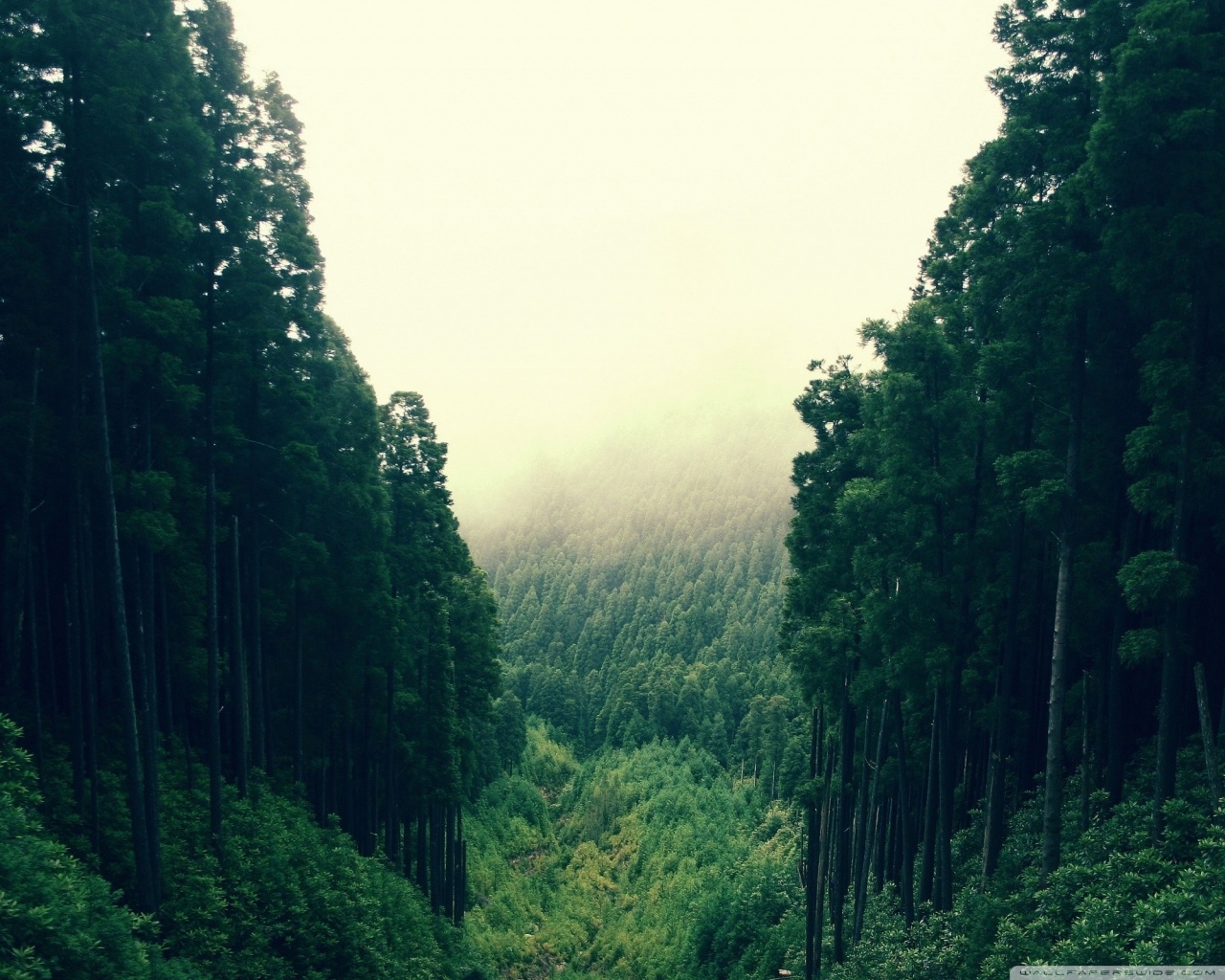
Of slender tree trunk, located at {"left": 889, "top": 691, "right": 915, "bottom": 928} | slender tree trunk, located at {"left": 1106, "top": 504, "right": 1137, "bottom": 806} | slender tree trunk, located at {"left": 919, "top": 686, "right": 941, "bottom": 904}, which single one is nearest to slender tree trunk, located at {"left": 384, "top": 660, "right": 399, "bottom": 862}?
slender tree trunk, located at {"left": 889, "top": 691, "right": 915, "bottom": 928}

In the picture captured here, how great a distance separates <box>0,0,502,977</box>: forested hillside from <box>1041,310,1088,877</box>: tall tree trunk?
1332cm

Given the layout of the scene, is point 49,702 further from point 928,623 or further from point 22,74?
point 928,623

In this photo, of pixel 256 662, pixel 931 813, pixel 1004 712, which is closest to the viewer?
pixel 1004 712

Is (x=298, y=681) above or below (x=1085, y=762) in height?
above

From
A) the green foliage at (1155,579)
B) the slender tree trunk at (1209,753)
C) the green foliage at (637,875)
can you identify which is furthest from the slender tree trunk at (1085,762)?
the green foliage at (637,875)

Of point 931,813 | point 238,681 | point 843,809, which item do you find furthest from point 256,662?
point 931,813

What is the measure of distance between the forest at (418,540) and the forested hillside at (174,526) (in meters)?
0.08

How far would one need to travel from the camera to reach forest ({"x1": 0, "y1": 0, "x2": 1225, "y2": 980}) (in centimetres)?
1171

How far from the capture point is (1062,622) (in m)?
13.5

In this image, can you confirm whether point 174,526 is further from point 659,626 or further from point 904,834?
point 659,626

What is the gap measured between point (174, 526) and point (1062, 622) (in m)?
15.0

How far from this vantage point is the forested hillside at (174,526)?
1248 centimetres

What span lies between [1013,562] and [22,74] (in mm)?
18443

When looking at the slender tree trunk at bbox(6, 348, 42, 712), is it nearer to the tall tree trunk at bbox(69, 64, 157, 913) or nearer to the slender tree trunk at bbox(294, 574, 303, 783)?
the tall tree trunk at bbox(69, 64, 157, 913)
